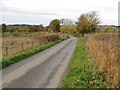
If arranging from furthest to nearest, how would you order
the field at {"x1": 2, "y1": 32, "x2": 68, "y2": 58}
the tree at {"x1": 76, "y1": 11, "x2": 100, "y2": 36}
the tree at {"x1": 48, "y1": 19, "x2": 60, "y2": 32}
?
the tree at {"x1": 48, "y1": 19, "x2": 60, "y2": 32} < the tree at {"x1": 76, "y1": 11, "x2": 100, "y2": 36} < the field at {"x1": 2, "y1": 32, "x2": 68, "y2": 58}

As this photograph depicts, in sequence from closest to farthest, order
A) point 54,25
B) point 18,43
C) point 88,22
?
point 18,43, point 88,22, point 54,25

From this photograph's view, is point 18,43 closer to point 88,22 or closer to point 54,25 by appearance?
point 88,22

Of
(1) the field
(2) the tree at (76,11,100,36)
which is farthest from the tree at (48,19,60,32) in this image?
(1) the field

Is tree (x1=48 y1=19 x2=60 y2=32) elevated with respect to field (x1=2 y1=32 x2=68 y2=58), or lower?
elevated

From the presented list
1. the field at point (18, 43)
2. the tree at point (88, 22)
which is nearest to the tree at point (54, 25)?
the tree at point (88, 22)

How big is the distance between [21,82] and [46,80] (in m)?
1.24

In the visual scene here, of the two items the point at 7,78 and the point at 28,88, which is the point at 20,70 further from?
the point at 28,88

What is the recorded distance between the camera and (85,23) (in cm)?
5509

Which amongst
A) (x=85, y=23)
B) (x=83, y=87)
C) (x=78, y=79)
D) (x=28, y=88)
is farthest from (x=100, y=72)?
(x=85, y=23)

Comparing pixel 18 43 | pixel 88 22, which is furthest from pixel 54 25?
pixel 18 43

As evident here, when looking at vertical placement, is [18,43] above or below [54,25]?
below

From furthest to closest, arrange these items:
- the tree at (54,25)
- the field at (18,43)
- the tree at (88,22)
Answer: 1. the tree at (54,25)
2. the tree at (88,22)
3. the field at (18,43)

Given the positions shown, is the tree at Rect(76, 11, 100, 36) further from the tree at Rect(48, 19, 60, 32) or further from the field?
the tree at Rect(48, 19, 60, 32)

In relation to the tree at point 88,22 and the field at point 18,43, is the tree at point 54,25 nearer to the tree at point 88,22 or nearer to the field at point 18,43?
the tree at point 88,22
